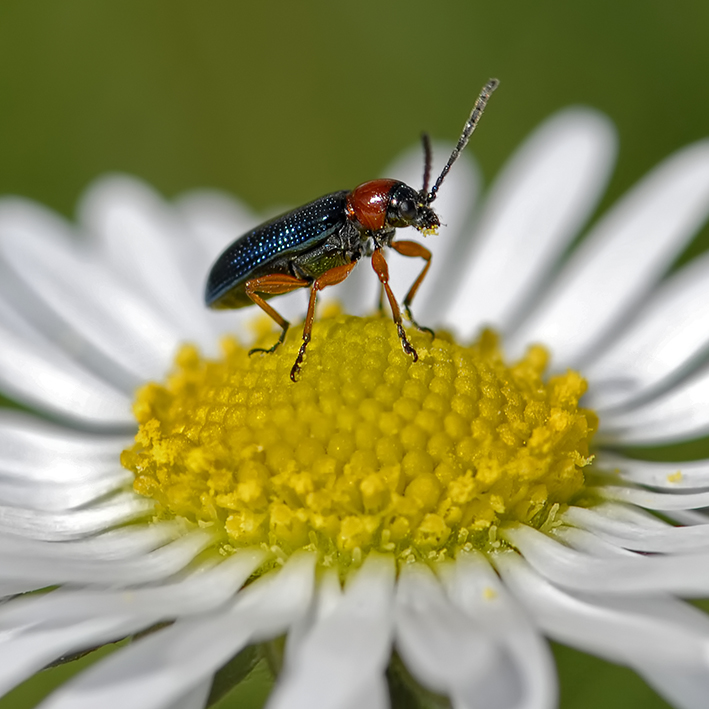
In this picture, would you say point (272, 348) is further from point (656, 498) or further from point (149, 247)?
point (149, 247)

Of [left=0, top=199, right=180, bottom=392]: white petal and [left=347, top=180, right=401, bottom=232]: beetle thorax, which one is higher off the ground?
[left=0, top=199, right=180, bottom=392]: white petal

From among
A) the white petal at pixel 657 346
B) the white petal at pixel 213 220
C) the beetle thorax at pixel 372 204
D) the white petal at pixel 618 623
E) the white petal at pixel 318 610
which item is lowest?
the white petal at pixel 618 623

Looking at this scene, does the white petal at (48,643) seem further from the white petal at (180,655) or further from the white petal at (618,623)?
the white petal at (618,623)

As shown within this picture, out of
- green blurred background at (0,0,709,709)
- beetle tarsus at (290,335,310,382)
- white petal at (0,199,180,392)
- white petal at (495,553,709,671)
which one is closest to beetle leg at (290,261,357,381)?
beetle tarsus at (290,335,310,382)

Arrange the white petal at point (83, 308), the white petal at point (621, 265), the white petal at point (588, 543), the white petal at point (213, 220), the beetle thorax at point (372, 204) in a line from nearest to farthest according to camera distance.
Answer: the white petal at point (588, 543) → the beetle thorax at point (372, 204) → the white petal at point (621, 265) → the white petal at point (83, 308) → the white petal at point (213, 220)

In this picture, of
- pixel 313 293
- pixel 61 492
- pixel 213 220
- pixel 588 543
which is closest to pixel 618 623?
pixel 588 543

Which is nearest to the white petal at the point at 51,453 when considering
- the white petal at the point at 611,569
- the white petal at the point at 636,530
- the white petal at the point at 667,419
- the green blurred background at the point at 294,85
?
the white petal at the point at 611,569

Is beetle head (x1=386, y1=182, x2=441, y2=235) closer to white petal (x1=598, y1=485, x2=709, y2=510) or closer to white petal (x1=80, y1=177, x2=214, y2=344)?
white petal (x1=598, y1=485, x2=709, y2=510)
